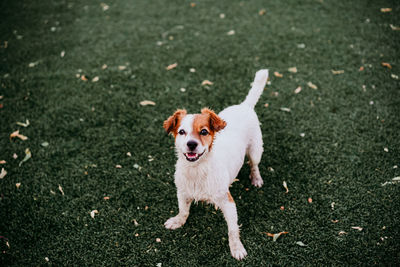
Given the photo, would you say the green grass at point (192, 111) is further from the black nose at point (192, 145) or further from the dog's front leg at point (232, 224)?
the black nose at point (192, 145)

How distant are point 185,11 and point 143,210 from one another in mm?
6215

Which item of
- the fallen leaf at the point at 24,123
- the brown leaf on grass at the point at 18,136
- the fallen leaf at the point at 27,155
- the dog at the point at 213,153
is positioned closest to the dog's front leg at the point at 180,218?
the dog at the point at 213,153

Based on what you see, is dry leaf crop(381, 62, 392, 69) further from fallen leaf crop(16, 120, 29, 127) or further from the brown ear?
fallen leaf crop(16, 120, 29, 127)

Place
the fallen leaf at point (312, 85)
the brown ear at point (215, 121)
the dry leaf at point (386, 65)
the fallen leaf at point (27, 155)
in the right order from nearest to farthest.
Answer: the brown ear at point (215, 121) < the fallen leaf at point (27, 155) < the fallen leaf at point (312, 85) < the dry leaf at point (386, 65)

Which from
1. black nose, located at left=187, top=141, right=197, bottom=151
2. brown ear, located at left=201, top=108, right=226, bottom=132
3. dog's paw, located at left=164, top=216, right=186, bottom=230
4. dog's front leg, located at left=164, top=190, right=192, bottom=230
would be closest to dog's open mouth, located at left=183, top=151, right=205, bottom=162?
black nose, located at left=187, top=141, right=197, bottom=151

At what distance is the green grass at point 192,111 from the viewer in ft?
11.2

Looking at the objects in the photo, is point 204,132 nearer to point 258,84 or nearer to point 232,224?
point 232,224

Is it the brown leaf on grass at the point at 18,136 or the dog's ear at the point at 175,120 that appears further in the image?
the brown leaf on grass at the point at 18,136

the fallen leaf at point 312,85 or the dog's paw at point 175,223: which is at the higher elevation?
the fallen leaf at point 312,85

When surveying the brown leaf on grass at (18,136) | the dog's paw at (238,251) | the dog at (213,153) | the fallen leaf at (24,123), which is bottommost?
the dog's paw at (238,251)

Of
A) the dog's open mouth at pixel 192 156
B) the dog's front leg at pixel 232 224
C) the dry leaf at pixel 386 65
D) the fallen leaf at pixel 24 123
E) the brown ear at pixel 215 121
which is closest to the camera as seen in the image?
the dog's open mouth at pixel 192 156

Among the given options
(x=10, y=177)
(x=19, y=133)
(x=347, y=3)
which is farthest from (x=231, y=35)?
(x=10, y=177)

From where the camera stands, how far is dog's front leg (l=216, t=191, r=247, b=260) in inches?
120

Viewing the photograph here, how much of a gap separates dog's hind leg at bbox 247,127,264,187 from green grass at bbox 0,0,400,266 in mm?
159
